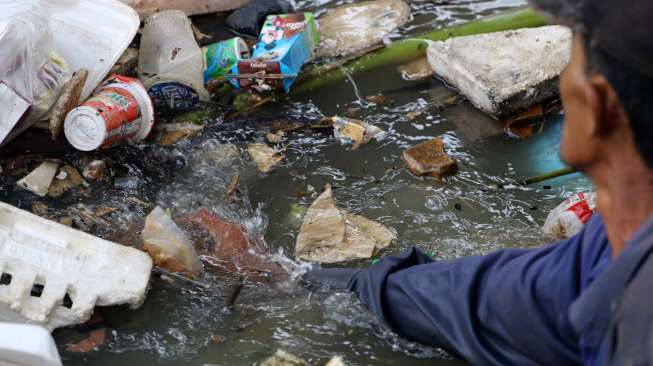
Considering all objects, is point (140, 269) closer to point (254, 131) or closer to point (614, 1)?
point (254, 131)

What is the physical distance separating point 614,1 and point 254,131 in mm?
2475

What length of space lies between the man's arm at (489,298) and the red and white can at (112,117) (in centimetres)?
125

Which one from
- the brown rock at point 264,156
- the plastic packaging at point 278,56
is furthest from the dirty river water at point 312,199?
the plastic packaging at point 278,56

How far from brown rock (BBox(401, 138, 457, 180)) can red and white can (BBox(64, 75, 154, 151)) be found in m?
1.17

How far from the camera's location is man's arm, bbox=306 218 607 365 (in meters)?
1.94

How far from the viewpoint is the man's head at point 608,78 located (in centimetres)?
130

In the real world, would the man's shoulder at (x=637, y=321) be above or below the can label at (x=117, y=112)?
above

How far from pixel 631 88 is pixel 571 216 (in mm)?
1539

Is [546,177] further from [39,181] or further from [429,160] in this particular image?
[39,181]

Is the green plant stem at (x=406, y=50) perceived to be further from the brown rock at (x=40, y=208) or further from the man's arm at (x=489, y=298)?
the man's arm at (x=489, y=298)

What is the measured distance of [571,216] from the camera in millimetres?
2814

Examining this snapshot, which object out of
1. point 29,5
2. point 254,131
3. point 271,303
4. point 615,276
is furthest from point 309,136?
point 615,276

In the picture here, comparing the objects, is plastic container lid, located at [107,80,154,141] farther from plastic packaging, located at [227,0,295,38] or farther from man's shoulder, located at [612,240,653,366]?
man's shoulder, located at [612,240,653,366]

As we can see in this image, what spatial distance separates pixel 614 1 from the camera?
1310mm
